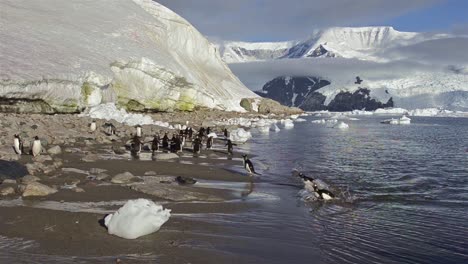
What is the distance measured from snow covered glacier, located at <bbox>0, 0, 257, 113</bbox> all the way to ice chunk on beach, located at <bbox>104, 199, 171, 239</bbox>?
906 inches

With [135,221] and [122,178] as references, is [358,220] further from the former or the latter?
[122,178]

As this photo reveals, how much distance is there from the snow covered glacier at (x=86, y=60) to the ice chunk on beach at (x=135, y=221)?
2301 centimetres

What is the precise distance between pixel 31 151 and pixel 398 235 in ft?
36.8

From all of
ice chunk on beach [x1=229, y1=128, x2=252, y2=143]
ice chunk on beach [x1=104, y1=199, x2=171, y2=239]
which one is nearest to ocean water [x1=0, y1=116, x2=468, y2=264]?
ice chunk on beach [x1=104, y1=199, x2=171, y2=239]

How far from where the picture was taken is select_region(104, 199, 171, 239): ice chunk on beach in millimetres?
6258

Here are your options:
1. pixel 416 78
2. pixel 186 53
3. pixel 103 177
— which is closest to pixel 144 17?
pixel 186 53

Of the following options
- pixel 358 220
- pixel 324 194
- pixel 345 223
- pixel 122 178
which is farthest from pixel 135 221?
pixel 324 194

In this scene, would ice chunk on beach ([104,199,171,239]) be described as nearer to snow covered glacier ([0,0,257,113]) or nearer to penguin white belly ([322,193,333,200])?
penguin white belly ([322,193,333,200])

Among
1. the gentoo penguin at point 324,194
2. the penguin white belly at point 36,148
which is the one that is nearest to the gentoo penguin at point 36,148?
the penguin white belly at point 36,148

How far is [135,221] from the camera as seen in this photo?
20.6ft

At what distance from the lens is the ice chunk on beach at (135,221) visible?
6.26 metres

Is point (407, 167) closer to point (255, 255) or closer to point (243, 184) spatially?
point (243, 184)

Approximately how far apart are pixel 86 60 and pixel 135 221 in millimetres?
32414

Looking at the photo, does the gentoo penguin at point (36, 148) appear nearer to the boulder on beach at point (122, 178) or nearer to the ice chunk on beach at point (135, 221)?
the boulder on beach at point (122, 178)
